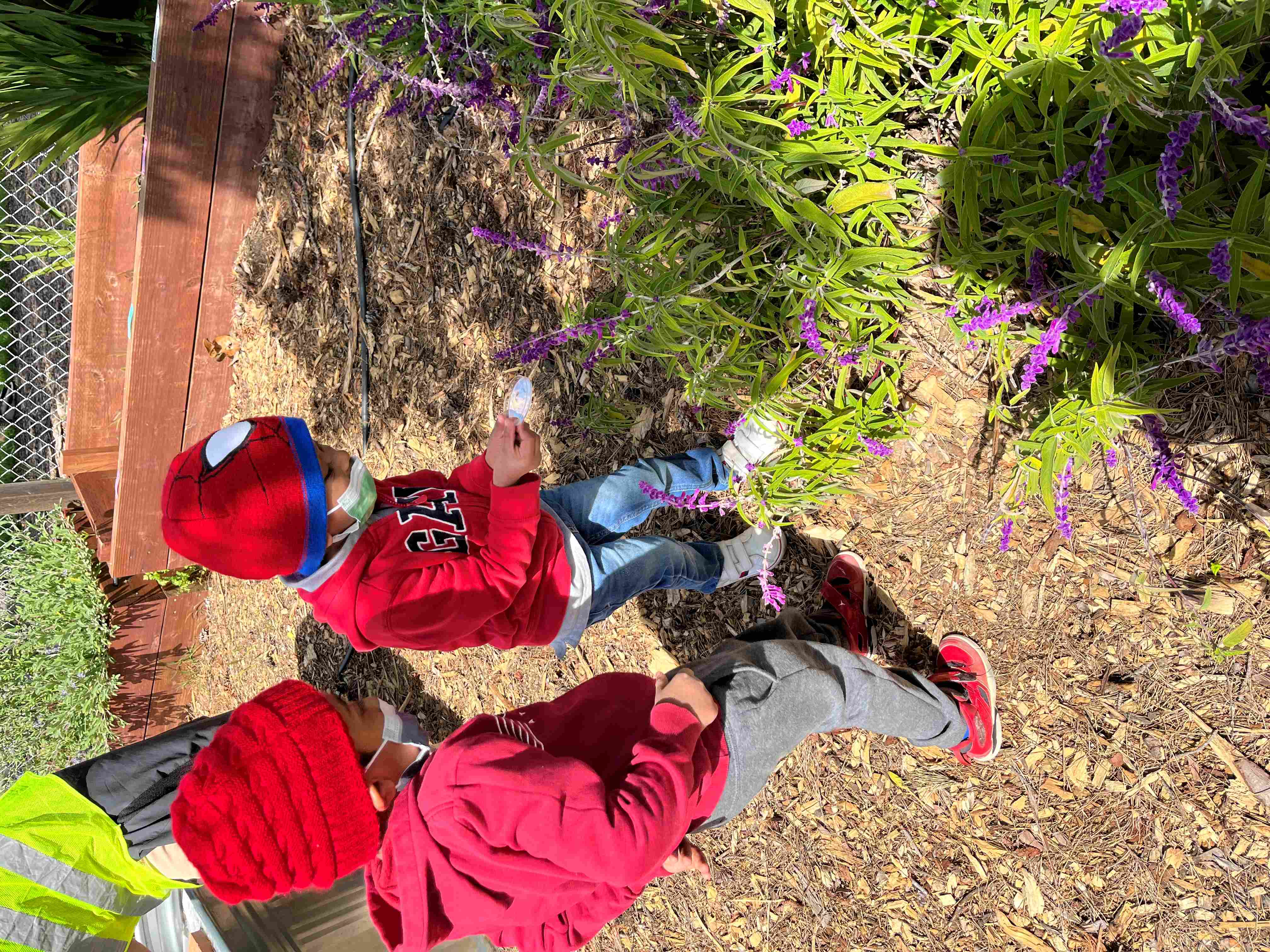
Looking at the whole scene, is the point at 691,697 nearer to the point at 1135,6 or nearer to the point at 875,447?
the point at 875,447

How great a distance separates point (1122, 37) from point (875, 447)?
1.02 metres

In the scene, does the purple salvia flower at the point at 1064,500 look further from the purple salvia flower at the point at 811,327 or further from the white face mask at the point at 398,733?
the white face mask at the point at 398,733

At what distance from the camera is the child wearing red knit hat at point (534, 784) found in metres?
1.53

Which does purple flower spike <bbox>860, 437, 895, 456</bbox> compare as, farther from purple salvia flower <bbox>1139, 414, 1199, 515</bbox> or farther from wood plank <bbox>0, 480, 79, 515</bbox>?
wood plank <bbox>0, 480, 79, 515</bbox>

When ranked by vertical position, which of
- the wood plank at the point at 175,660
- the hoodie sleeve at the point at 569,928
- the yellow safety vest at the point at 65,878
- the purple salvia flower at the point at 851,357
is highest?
the purple salvia flower at the point at 851,357

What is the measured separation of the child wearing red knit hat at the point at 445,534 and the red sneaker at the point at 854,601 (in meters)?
0.21

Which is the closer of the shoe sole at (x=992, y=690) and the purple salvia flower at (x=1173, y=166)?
the purple salvia flower at (x=1173, y=166)

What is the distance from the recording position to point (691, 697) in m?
1.75

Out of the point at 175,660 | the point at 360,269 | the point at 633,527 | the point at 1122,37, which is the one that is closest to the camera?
the point at 1122,37

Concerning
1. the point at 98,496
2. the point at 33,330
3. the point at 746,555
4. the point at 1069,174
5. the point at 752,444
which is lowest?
the point at 98,496

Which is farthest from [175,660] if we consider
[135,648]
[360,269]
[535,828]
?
[535,828]

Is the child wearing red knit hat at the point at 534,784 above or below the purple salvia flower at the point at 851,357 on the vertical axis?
below

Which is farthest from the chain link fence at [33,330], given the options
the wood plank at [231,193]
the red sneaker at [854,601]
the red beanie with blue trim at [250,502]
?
the red sneaker at [854,601]

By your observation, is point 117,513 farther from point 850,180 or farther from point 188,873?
point 850,180
